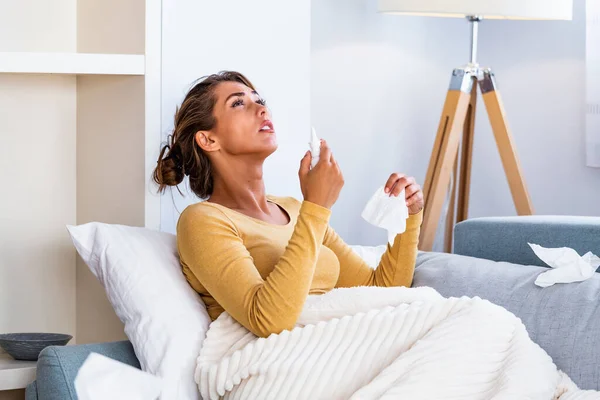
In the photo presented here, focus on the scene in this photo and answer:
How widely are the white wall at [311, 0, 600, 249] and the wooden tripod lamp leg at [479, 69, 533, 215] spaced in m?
0.41

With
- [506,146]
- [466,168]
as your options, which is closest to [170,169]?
[506,146]

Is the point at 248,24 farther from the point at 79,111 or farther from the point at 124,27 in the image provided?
the point at 79,111

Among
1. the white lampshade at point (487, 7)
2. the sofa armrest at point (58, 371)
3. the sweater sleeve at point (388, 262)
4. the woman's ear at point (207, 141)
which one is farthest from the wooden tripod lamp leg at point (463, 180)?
the sofa armrest at point (58, 371)

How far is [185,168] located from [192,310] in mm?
310

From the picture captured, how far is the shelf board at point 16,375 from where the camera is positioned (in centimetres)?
150

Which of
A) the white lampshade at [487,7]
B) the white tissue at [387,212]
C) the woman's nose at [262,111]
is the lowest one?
the white tissue at [387,212]

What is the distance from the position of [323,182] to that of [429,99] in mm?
1976

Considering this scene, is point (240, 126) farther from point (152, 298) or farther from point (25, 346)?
point (25, 346)

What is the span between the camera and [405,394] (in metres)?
1.22

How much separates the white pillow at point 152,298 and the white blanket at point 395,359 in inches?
1.5

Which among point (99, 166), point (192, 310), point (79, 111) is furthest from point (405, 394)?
point (79, 111)

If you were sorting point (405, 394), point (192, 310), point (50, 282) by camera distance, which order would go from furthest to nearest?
point (50, 282)
point (192, 310)
point (405, 394)

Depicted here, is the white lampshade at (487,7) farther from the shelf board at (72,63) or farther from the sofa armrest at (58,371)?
the sofa armrest at (58,371)

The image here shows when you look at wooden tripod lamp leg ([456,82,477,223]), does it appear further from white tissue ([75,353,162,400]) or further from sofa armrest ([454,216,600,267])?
white tissue ([75,353,162,400])
